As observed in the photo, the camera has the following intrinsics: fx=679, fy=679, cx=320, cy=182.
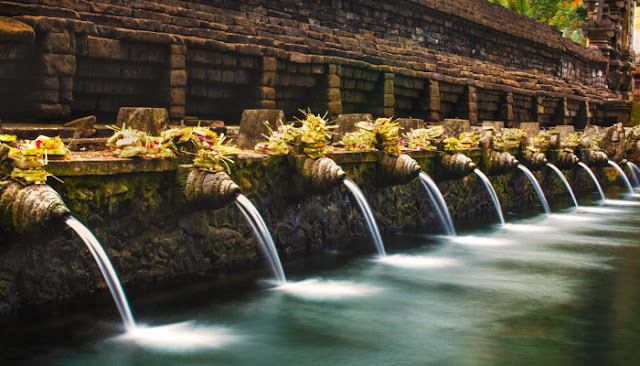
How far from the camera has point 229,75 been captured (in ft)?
36.4

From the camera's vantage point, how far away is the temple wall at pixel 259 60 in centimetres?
855

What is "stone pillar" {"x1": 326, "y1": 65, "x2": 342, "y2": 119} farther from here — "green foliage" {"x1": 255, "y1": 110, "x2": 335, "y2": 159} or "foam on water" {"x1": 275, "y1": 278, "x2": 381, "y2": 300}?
"foam on water" {"x1": 275, "y1": 278, "x2": 381, "y2": 300}

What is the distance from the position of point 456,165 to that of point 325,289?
13.6ft

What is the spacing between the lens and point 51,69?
8359mm

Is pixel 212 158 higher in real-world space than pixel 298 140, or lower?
lower

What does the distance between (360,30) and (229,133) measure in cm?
816

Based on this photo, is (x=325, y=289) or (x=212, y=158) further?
(x=325, y=289)

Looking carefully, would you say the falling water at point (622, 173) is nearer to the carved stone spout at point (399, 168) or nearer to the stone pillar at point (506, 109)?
the stone pillar at point (506, 109)

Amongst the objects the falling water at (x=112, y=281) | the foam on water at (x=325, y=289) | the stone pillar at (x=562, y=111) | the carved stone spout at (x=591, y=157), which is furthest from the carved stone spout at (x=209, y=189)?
the stone pillar at (x=562, y=111)

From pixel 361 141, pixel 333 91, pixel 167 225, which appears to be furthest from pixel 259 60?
pixel 167 225

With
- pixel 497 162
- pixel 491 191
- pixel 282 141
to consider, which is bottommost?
pixel 491 191

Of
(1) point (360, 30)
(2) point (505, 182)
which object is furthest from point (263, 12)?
(2) point (505, 182)

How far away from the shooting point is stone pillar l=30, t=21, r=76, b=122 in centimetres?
834

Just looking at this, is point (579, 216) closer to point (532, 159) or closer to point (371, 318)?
point (532, 159)
